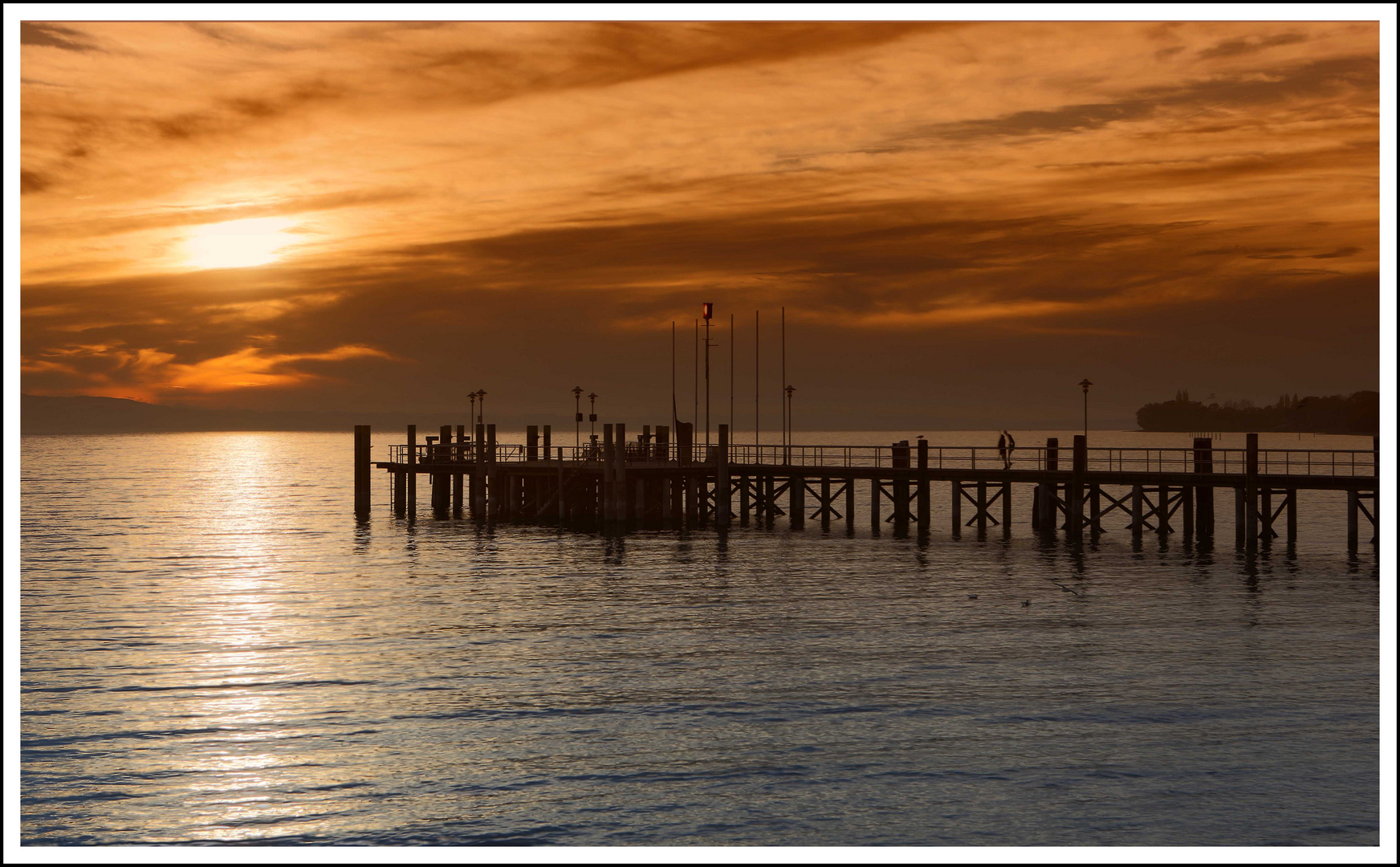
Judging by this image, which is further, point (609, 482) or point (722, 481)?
point (722, 481)

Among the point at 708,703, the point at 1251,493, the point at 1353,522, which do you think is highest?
the point at 1251,493

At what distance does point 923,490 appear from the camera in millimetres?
60562

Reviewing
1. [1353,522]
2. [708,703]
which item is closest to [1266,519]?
[1353,522]

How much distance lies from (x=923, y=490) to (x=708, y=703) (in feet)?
123

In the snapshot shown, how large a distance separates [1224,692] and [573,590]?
21.1m

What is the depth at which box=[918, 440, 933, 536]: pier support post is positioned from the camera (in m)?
58.6

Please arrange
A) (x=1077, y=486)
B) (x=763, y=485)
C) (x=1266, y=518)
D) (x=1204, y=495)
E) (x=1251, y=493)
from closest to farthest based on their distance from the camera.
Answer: (x=1251, y=493) → (x=1266, y=518) → (x=1077, y=486) → (x=1204, y=495) → (x=763, y=485)

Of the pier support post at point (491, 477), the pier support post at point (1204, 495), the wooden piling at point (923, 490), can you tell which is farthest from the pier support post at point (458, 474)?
the pier support post at point (1204, 495)

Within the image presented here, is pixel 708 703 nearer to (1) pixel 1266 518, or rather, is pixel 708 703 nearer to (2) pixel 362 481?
(1) pixel 1266 518

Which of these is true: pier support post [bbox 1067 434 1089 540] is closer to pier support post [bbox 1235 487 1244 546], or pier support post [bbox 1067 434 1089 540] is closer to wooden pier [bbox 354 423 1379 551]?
wooden pier [bbox 354 423 1379 551]

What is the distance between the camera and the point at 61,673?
2775 cm

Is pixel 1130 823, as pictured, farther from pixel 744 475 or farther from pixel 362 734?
pixel 744 475

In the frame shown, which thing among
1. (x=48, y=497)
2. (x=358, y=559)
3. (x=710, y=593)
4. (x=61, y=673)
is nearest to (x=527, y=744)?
(x=61, y=673)

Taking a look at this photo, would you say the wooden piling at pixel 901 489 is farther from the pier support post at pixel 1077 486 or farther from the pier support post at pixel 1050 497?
the pier support post at pixel 1077 486
